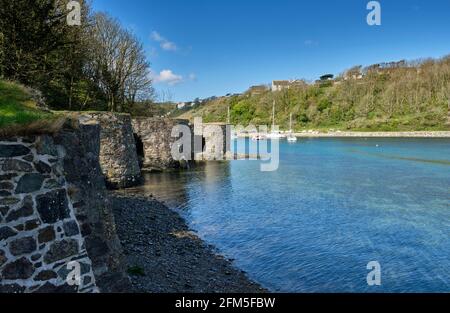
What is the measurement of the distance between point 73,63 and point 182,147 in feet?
39.2

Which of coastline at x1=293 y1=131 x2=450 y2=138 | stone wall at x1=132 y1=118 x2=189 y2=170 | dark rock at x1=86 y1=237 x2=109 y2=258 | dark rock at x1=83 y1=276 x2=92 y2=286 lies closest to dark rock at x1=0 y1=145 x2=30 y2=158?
dark rock at x1=86 y1=237 x2=109 y2=258

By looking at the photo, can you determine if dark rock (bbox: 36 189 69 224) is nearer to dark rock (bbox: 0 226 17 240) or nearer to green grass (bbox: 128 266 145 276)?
dark rock (bbox: 0 226 17 240)

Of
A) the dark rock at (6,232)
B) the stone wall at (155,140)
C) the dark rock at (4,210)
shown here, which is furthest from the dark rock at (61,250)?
the stone wall at (155,140)

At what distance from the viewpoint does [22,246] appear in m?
6.81

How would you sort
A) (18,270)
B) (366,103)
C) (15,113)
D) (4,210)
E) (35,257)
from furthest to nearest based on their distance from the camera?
(366,103) < (15,113) < (35,257) < (18,270) < (4,210)

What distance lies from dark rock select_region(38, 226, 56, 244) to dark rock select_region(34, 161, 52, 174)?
3.25 feet

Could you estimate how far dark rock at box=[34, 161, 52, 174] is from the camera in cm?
707

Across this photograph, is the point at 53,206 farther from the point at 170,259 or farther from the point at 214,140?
the point at 214,140

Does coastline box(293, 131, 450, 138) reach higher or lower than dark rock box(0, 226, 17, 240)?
higher

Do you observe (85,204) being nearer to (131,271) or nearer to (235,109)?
(131,271)

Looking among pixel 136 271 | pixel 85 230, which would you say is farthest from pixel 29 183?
pixel 136 271

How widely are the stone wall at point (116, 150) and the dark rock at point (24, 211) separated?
1774 cm

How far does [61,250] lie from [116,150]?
1895 cm

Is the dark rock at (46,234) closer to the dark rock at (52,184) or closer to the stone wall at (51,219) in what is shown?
the stone wall at (51,219)
